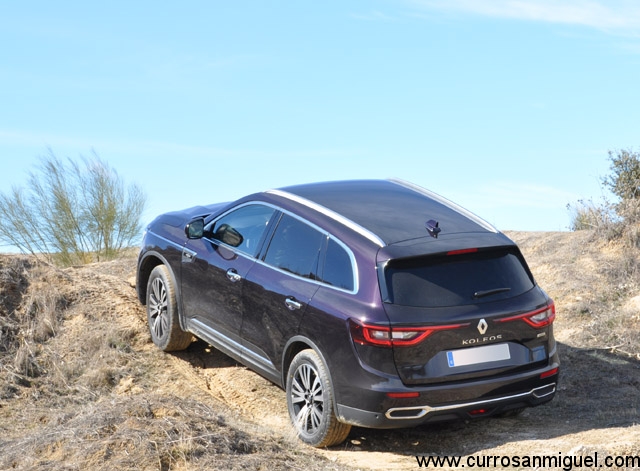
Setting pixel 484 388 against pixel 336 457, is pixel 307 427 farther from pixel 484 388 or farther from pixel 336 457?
pixel 484 388

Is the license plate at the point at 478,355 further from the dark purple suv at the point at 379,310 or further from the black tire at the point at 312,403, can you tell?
the black tire at the point at 312,403

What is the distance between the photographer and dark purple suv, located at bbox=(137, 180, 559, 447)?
628 centimetres

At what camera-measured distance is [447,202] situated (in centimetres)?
791

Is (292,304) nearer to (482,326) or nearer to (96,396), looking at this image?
(482,326)

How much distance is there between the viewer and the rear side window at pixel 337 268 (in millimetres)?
6609

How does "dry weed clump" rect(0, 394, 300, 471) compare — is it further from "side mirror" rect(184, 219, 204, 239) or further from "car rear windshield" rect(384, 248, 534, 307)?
"side mirror" rect(184, 219, 204, 239)

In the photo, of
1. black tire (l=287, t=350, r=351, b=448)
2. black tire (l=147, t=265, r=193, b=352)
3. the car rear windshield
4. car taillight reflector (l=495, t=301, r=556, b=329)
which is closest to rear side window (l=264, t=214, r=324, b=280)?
black tire (l=287, t=350, r=351, b=448)

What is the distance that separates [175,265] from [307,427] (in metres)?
2.73

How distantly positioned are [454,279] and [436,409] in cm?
102

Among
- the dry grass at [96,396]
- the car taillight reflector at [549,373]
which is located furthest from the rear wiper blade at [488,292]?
the dry grass at [96,396]

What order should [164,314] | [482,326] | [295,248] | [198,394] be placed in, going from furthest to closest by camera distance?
[164,314]
[198,394]
[295,248]
[482,326]

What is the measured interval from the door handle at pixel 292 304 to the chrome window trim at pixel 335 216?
0.77 metres

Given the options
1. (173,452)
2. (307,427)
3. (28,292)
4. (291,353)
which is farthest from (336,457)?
(28,292)

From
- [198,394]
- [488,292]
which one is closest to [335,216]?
[488,292]
